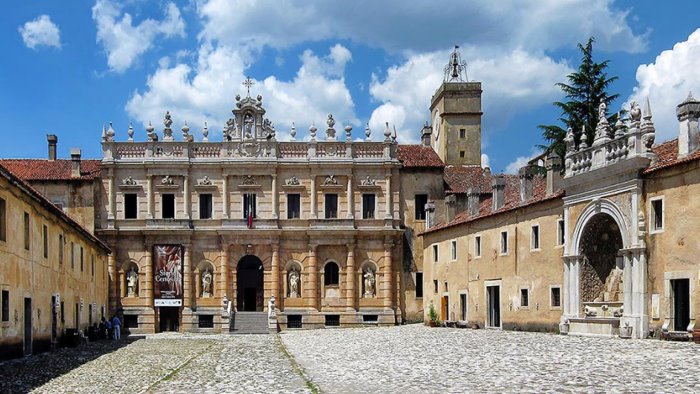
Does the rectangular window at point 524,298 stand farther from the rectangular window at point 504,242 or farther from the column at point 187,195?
the column at point 187,195

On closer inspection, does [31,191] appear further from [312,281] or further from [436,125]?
A: [436,125]

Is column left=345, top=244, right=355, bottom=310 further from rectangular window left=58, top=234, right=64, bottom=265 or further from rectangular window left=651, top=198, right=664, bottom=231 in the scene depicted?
rectangular window left=651, top=198, right=664, bottom=231

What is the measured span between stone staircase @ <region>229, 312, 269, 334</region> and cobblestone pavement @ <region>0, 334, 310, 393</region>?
823 inches

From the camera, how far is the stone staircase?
5197 centimetres

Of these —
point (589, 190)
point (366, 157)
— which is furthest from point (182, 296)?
point (589, 190)

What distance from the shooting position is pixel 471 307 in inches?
1829

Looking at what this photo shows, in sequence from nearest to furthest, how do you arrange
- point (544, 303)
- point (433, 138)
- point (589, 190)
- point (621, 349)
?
point (621, 349) → point (589, 190) → point (544, 303) → point (433, 138)

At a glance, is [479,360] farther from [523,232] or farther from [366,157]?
[366,157]

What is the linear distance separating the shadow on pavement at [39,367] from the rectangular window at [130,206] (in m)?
25.2

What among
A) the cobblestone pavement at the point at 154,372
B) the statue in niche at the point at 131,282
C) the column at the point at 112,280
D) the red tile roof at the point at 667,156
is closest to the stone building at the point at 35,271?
the cobblestone pavement at the point at 154,372

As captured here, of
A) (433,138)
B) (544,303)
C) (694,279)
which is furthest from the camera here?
(433,138)

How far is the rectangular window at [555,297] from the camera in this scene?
117ft

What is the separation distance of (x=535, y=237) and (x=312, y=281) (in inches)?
854

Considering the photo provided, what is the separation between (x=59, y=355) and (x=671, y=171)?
21.0 meters
